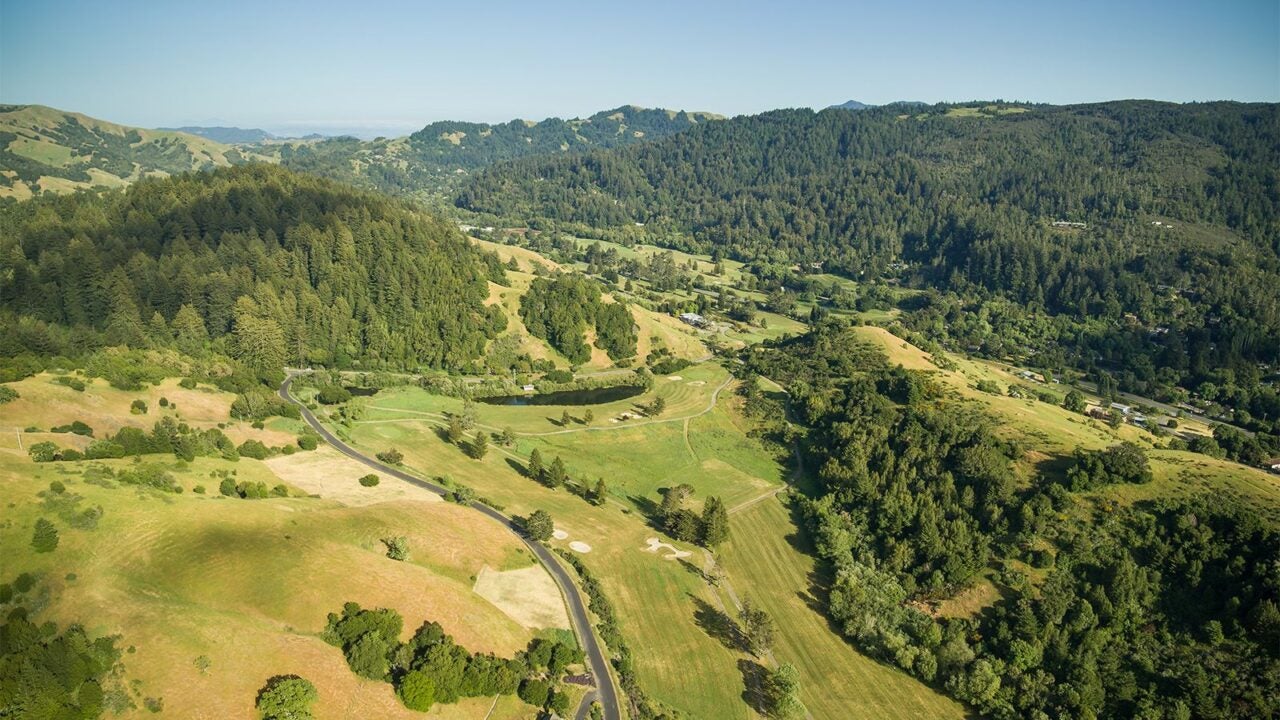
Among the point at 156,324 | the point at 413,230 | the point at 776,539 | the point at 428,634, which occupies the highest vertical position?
the point at 413,230

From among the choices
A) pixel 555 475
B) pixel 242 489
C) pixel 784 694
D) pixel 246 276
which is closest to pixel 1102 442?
pixel 784 694

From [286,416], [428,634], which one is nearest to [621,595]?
[428,634]

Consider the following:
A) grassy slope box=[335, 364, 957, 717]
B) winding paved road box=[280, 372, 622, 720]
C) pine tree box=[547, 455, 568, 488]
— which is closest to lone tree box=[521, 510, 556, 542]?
winding paved road box=[280, 372, 622, 720]

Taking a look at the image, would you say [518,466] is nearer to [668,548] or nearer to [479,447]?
[479,447]

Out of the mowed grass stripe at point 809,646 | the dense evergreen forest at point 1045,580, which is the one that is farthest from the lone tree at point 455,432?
the dense evergreen forest at point 1045,580

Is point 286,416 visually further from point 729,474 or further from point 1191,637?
point 1191,637

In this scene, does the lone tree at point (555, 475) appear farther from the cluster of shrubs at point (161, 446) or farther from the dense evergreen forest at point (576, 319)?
the dense evergreen forest at point (576, 319)
